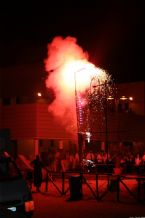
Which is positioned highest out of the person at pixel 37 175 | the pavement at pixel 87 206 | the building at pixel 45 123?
the building at pixel 45 123

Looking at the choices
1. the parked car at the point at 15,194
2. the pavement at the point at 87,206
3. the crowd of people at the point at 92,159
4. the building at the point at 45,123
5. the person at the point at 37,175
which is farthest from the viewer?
the building at the point at 45,123

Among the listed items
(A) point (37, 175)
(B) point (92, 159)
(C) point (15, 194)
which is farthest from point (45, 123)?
(C) point (15, 194)

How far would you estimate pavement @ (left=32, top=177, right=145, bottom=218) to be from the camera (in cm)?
1357

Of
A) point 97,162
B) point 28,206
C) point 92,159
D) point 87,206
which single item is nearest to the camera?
point 28,206

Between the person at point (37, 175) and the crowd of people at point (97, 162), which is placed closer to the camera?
the person at point (37, 175)

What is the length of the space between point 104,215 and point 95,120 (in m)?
10.6

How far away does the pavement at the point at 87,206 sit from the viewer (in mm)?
13570

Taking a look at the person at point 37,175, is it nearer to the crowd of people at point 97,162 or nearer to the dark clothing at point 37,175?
the dark clothing at point 37,175

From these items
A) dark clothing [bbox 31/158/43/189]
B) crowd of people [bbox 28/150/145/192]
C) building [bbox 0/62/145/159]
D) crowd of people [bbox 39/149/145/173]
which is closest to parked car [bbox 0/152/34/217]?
dark clothing [bbox 31/158/43/189]

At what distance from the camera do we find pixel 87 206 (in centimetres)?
1523

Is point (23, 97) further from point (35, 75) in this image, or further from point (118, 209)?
point (118, 209)

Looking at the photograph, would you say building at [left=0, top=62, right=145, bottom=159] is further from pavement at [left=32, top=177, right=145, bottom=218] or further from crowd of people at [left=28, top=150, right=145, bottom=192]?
pavement at [left=32, top=177, right=145, bottom=218]

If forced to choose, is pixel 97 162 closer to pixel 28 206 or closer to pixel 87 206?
pixel 87 206

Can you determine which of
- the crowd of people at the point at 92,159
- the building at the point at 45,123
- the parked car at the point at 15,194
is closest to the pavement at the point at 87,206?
the parked car at the point at 15,194
